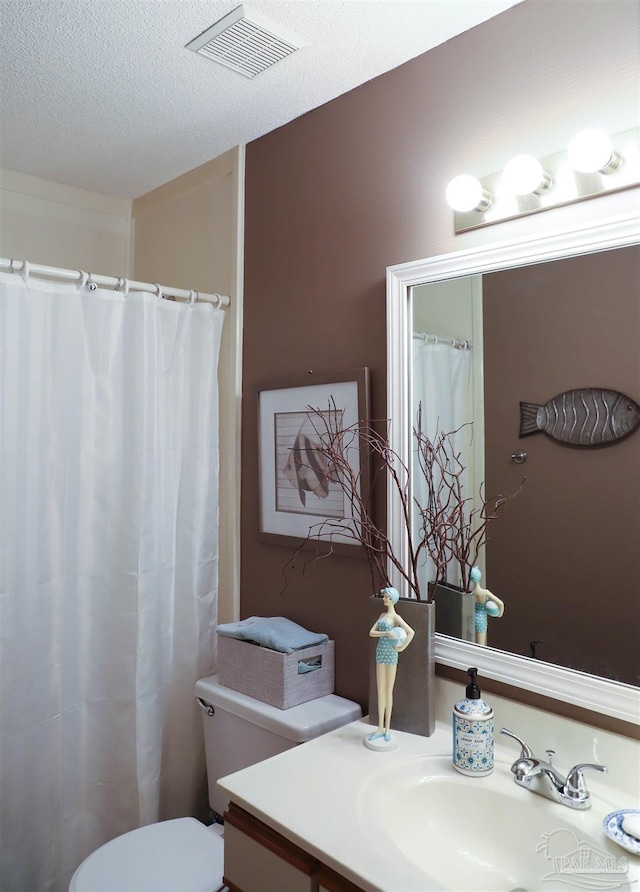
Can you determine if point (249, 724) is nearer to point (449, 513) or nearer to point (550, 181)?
point (449, 513)

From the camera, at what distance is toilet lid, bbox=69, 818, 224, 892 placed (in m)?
1.61

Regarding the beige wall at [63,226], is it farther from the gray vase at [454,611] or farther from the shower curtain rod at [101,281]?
the gray vase at [454,611]

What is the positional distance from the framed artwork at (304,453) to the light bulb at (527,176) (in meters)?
0.58

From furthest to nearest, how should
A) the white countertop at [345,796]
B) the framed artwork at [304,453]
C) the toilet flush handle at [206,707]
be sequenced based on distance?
the toilet flush handle at [206,707] < the framed artwork at [304,453] < the white countertop at [345,796]

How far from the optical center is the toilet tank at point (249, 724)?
1.73m

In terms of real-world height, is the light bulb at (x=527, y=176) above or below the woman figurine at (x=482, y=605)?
above

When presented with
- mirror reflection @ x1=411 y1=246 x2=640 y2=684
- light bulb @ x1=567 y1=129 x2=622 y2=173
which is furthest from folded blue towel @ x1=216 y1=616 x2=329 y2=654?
light bulb @ x1=567 y1=129 x2=622 y2=173

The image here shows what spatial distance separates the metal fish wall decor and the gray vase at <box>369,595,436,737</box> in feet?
1.55

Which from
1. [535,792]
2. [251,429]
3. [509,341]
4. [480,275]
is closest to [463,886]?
[535,792]

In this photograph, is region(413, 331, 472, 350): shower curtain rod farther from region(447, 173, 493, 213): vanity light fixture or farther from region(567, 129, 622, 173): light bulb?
region(567, 129, 622, 173): light bulb

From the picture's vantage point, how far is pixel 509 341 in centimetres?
152

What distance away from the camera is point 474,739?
140cm

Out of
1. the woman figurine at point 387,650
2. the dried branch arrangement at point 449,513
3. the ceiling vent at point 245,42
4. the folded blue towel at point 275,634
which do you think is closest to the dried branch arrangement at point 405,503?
the dried branch arrangement at point 449,513

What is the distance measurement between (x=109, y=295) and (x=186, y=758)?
1457 mm
